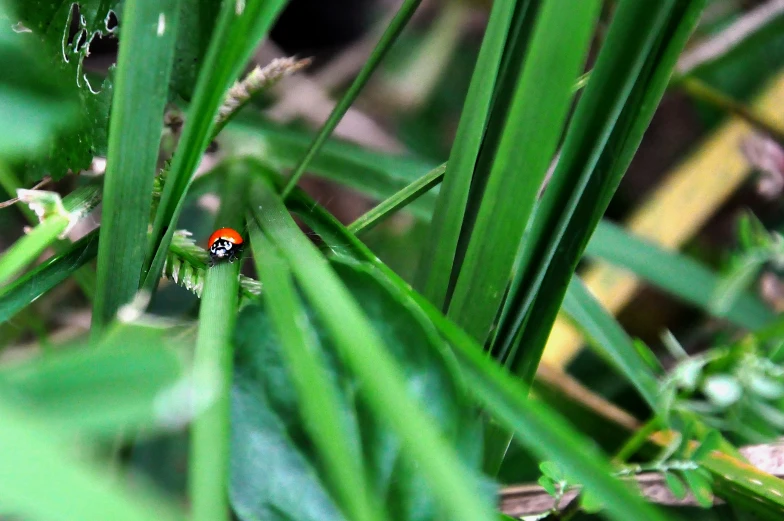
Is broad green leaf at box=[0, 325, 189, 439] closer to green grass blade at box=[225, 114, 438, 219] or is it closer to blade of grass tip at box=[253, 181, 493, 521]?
blade of grass tip at box=[253, 181, 493, 521]

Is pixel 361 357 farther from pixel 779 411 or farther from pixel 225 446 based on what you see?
pixel 779 411

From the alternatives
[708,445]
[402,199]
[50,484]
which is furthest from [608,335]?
[50,484]

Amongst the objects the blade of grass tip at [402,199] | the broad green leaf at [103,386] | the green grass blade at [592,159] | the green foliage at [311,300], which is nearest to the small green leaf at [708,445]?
the green foliage at [311,300]

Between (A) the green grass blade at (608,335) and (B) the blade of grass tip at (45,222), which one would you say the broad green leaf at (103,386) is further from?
(A) the green grass blade at (608,335)

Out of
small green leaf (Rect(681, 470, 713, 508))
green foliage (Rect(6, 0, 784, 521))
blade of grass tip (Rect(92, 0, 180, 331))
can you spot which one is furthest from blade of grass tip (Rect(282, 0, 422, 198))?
small green leaf (Rect(681, 470, 713, 508))

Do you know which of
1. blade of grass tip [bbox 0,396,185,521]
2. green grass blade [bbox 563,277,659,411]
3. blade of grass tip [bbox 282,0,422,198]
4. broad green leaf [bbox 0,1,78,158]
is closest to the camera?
blade of grass tip [bbox 0,396,185,521]

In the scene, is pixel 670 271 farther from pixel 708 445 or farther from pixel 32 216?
pixel 32 216
